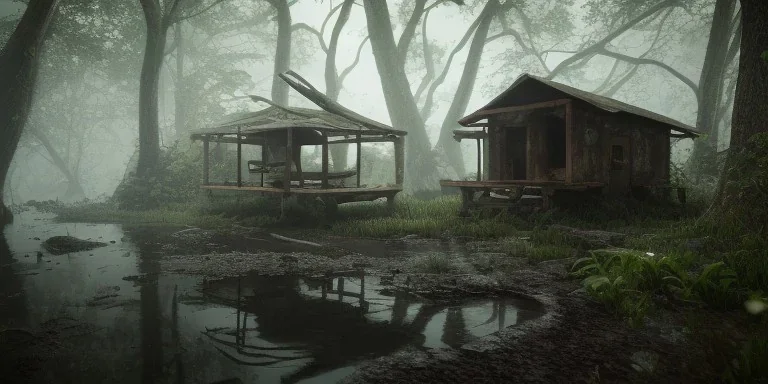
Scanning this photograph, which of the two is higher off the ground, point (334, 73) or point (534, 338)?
point (334, 73)

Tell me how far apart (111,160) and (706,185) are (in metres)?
76.6

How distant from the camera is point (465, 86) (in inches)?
975

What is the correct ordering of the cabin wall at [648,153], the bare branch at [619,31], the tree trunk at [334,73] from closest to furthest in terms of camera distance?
1. the cabin wall at [648,153]
2. the bare branch at [619,31]
3. the tree trunk at [334,73]

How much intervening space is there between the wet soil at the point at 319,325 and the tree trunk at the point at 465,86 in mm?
18655

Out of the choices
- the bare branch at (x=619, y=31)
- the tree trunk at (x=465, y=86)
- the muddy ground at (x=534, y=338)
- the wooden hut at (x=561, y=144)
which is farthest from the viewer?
the tree trunk at (x=465, y=86)

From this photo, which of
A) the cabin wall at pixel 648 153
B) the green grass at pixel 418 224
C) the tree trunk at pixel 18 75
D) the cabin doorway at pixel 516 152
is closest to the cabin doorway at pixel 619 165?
the cabin wall at pixel 648 153

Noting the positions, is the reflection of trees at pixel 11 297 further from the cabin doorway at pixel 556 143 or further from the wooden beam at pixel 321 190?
the cabin doorway at pixel 556 143

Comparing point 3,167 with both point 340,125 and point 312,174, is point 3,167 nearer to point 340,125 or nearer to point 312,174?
point 312,174

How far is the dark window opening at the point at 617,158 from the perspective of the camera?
1318cm

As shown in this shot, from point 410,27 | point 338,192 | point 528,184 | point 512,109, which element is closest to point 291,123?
point 338,192

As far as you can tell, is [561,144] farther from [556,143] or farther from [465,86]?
[465,86]

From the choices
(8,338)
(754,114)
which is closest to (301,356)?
(8,338)

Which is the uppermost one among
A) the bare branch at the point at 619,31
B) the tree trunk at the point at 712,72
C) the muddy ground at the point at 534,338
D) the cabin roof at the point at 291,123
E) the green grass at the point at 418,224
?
the bare branch at the point at 619,31

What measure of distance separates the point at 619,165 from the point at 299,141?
10.1 m
